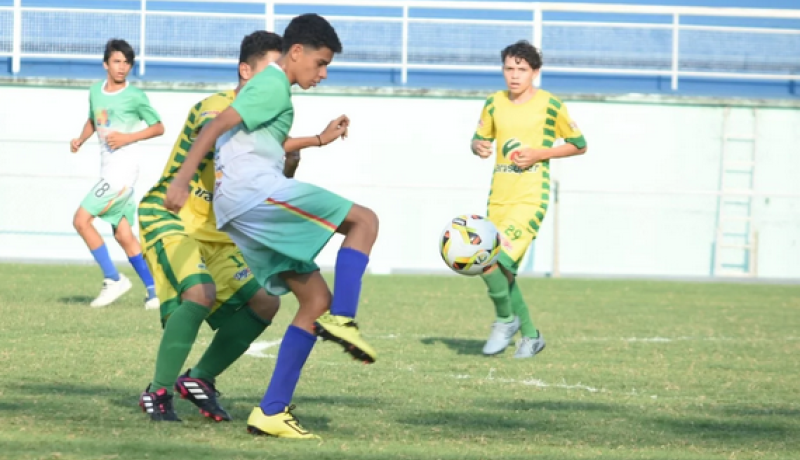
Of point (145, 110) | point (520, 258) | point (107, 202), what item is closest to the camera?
point (520, 258)

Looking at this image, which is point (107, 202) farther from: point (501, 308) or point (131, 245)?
point (501, 308)

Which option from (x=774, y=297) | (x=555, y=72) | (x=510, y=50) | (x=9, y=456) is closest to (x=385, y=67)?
(x=555, y=72)

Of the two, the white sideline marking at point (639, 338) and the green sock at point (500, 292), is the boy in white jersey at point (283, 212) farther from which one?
the white sideline marking at point (639, 338)

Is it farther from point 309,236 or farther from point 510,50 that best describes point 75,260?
point 309,236

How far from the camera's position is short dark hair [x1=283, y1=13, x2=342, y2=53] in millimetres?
4945

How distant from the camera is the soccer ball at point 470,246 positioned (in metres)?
7.47

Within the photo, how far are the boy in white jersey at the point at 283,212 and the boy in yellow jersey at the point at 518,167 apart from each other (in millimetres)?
3384

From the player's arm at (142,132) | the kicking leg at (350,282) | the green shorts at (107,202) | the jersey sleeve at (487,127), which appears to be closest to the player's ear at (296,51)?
the kicking leg at (350,282)

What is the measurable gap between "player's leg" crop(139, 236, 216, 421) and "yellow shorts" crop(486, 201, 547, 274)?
3213 mm

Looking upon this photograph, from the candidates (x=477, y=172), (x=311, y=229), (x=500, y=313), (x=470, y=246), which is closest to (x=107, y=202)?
(x=500, y=313)

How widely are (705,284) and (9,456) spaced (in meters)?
13.8

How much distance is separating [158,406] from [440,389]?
1736mm

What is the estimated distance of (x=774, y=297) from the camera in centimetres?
1462

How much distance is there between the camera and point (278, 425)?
4.83 meters
